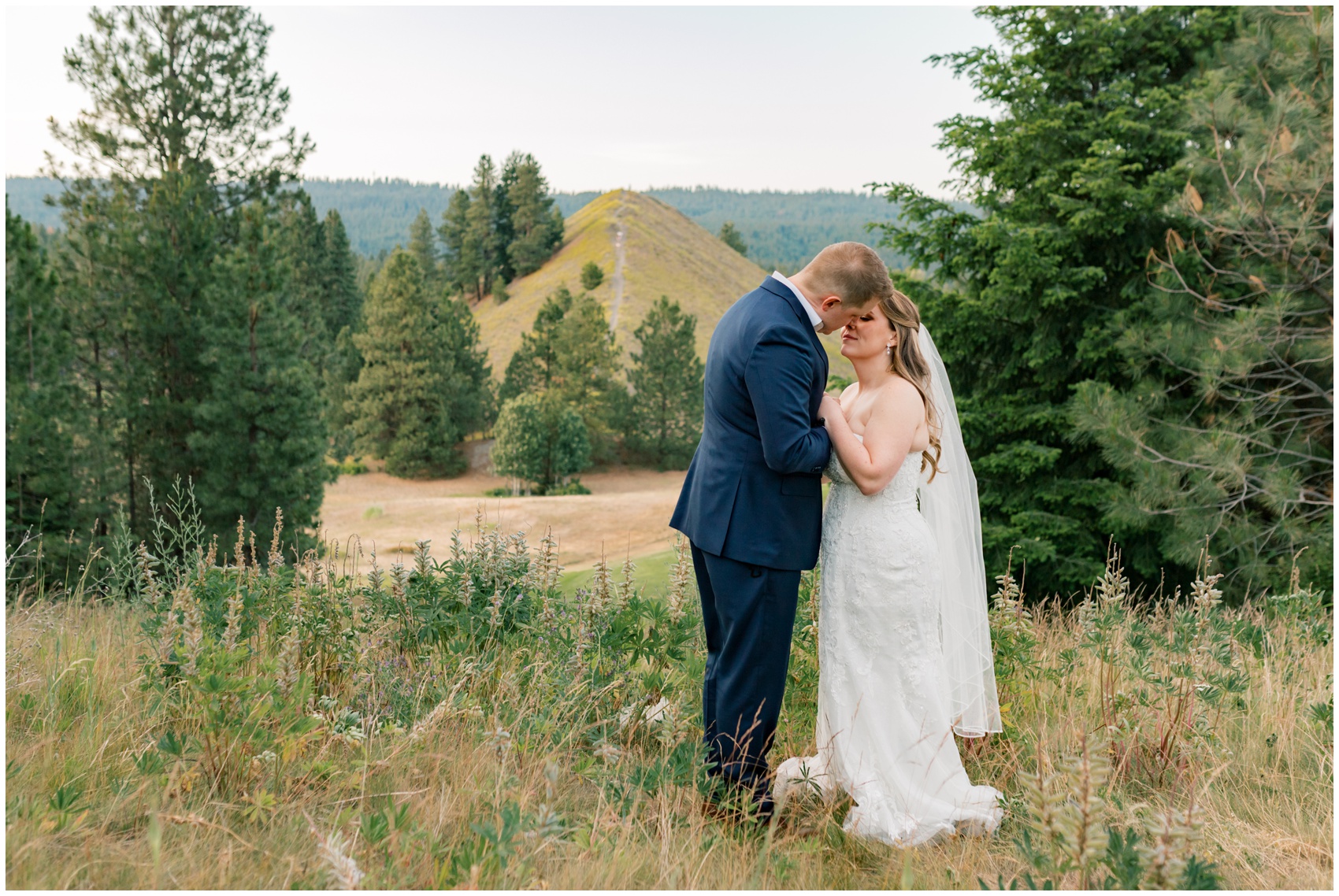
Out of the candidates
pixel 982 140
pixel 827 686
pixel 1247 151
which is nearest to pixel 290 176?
pixel 982 140

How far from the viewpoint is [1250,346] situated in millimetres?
7676

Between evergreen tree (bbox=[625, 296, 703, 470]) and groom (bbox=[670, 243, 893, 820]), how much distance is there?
37275mm

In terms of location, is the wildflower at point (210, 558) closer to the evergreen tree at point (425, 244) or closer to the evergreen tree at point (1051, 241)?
the evergreen tree at point (1051, 241)

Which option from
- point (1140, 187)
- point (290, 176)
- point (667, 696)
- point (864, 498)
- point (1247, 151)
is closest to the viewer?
point (864, 498)

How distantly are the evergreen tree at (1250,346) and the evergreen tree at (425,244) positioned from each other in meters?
60.7

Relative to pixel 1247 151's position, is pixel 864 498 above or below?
below

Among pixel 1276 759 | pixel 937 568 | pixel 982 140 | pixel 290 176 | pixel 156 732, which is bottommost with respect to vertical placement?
pixel 1276 759

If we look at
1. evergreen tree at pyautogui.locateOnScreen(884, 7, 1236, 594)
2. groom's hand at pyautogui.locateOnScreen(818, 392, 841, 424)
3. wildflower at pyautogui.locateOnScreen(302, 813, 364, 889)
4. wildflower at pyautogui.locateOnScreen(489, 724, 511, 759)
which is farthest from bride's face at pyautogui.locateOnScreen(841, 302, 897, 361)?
evergreen tree at pyautogui.locateOnScreen(884, 7, 1236, 594)

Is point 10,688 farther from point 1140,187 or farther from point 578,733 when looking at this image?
point 1140,187

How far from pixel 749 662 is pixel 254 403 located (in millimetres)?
13685

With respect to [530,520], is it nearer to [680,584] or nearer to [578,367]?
[578,367]

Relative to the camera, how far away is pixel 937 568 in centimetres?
308

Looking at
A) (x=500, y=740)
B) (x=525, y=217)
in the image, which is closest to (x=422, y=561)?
(x=500, y=740)

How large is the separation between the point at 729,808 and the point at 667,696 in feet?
2.62
